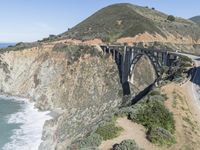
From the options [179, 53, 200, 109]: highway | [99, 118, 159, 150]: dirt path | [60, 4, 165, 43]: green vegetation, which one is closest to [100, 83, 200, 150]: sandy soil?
[99, 118, 159, 150]: dirt path

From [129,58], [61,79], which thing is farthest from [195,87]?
[61,79]

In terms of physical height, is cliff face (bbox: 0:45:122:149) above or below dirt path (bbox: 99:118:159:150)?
below

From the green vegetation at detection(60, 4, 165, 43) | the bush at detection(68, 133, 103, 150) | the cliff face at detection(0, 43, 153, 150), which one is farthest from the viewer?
the green vegetation at detection(60, 4, 165, 43)

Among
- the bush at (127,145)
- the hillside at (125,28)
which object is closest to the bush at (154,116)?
the bush at (127,145)

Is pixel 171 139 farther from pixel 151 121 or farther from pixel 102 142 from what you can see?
pixel 102 142

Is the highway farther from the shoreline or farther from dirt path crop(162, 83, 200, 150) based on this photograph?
the shoreline

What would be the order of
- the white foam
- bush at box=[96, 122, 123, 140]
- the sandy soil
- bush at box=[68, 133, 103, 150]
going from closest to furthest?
bush at box=[68, 133, 103, 150] < the sandy soil < bush at box=[96, 122, 123, 140] < the white foam

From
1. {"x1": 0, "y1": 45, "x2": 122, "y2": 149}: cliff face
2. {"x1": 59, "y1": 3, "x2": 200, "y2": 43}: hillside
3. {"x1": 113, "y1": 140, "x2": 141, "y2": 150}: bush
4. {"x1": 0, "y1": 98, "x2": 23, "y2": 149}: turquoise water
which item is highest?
{"x1": 59, "y1": 3, "x2": 200, "y2": 43}: hillside
